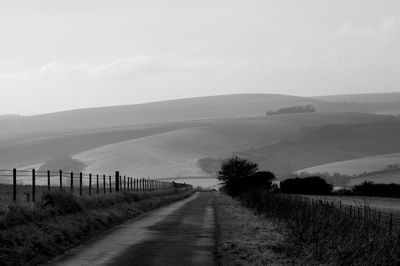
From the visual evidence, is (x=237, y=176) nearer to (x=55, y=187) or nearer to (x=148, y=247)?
(x=55, y=187)

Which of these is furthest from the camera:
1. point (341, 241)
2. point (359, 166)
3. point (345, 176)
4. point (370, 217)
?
point (359, 166)

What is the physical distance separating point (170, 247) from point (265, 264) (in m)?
5.12

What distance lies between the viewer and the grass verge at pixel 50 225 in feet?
62.0

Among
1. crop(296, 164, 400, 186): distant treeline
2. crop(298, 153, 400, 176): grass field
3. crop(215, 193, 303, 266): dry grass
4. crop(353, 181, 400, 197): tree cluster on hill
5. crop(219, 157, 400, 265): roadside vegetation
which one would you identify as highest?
crop(298, 153, 400, 176): grass field

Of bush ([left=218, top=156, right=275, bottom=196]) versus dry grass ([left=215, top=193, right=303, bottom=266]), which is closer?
dry grass ([left=215, top=193, right=303, bottom=266])

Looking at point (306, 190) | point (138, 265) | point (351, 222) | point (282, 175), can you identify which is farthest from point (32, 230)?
point (282, 175)

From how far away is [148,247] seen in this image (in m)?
22.1

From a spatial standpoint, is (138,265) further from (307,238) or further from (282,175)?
(282,175)

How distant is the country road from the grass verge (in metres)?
0.63

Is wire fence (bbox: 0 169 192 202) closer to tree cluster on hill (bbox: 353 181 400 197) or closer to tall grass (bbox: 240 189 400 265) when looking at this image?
tall grass (bbox: 240 189 400 265)

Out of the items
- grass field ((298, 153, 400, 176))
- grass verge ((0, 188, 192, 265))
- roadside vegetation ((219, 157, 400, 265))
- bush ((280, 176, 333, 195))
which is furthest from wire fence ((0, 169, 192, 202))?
grass field ((298, 153, 400, 176))

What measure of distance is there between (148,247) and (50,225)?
13.3ft

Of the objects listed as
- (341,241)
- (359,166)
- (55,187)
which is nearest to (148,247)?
(341,241)

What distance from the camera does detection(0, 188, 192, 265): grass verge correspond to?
1891 cm
